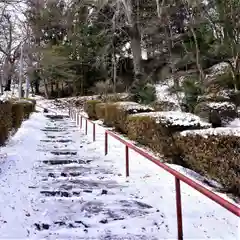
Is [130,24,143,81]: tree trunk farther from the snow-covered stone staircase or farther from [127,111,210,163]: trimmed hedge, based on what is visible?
the snow-covered stone staircase

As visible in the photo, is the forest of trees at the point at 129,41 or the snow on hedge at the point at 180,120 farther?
the forest of trees at the point at 129,41

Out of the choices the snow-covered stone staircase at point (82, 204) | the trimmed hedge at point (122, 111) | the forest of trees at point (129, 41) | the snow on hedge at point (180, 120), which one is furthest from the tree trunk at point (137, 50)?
the snow-covered stone staircase at point (82, 204)

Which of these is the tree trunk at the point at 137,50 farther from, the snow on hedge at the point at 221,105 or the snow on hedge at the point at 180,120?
the snow on hedge at the point at 180,120

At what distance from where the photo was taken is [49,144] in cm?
1128

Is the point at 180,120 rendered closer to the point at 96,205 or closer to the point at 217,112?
the point at 96,205

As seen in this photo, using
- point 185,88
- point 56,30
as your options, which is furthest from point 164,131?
point 56,30

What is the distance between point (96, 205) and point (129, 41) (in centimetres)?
2496

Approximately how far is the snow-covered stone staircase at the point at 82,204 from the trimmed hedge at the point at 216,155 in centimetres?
155

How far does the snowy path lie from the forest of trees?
7455 mm

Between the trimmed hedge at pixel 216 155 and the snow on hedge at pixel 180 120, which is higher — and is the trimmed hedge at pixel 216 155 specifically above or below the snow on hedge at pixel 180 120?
below

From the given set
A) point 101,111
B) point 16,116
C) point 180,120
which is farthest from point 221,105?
point 16,116

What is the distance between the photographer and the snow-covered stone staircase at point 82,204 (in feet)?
13.1

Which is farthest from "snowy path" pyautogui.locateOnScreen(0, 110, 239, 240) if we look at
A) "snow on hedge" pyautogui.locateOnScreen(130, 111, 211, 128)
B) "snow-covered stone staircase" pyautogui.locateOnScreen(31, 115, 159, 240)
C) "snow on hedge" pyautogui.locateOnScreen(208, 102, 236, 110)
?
"snow on hedge" pyautogui.locateOnScreen(208, 102, 236, 110)

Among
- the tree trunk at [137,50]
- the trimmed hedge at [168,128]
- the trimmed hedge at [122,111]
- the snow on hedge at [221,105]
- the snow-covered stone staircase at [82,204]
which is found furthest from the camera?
the tree trunk at [137,50]
